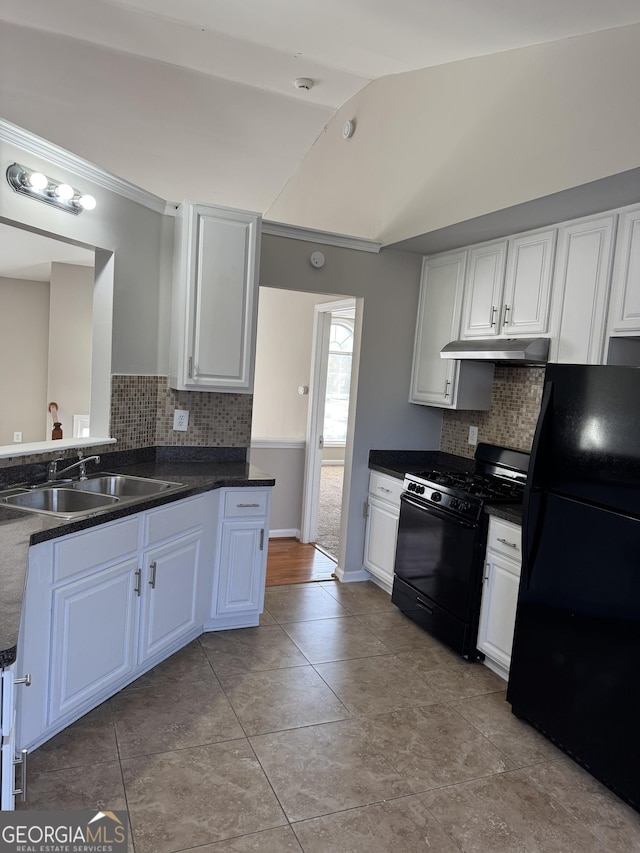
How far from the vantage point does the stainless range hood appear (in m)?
3.08

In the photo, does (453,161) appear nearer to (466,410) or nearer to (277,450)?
(466,410)

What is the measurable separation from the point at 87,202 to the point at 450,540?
8.25 ft

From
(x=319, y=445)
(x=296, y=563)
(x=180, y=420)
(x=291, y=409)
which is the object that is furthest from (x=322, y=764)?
(x=291, y=409)

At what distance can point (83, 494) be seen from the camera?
110 inches

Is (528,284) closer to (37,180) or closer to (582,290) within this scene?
(582,290)

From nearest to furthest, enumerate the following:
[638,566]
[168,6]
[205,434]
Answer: [638,566] < [168,6] < [205,434]

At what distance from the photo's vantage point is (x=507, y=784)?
2.28 meters

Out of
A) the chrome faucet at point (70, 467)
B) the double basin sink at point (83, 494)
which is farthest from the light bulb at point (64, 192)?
the double basin sink at point (83, 494)

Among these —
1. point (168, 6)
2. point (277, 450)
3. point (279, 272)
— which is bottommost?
point (277, 450)

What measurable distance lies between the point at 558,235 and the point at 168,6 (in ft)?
7.28

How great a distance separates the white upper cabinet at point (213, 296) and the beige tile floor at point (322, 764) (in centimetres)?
149

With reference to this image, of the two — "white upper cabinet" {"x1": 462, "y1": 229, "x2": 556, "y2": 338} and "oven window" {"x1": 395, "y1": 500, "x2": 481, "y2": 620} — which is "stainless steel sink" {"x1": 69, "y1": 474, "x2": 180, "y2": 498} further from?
"white upper cabinet" {"x1": 462, "y1": 229, "x2": 556, "y2": 338}

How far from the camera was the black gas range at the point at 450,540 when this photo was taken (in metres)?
3.15

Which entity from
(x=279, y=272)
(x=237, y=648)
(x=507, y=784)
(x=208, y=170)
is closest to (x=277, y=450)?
(x=279, y=272)
